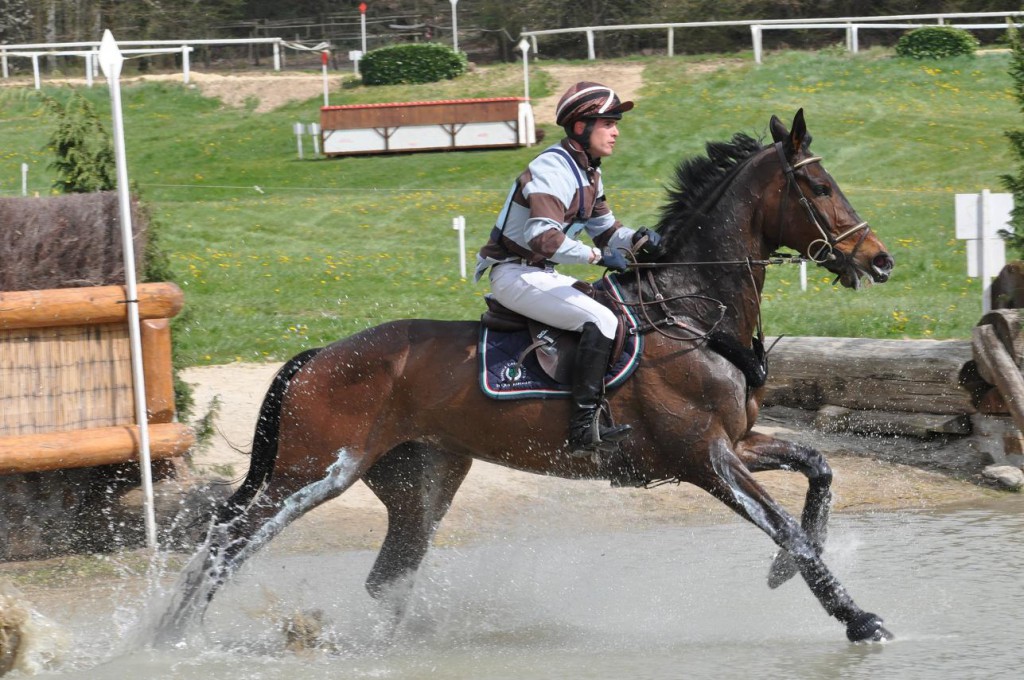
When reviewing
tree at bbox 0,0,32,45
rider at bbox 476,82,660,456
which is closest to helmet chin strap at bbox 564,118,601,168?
rider at bbox 476,82,660,456

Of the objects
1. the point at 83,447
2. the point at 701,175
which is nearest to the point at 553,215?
the point at 701,175

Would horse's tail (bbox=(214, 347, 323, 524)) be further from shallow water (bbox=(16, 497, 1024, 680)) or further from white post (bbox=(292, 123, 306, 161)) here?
white post (bbox=(292, 123, 306, 161))

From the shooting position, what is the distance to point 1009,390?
9133mm

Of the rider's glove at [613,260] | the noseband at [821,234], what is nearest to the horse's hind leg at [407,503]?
the rider's glove at [613,260]

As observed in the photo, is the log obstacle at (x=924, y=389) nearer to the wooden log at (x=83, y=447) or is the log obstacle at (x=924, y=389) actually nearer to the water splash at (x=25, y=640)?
the wooden log at (x=83, y=447)

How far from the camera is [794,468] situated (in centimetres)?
643

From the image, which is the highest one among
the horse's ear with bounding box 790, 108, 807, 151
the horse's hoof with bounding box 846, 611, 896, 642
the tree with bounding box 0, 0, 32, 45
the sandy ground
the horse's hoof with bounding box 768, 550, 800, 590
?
the tree with bounding box 0, 0, 32, 45

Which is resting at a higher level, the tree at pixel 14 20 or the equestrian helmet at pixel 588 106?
the tree at pixel 14 20

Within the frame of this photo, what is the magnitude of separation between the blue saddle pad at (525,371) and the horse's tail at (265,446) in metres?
0.94

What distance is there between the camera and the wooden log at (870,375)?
976 centimetres

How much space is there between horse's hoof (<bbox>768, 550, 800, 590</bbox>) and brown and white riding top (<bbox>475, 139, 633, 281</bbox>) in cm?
168

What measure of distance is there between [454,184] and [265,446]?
18.4m

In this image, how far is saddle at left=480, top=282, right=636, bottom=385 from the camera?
637 centimetres

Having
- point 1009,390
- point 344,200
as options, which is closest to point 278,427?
point 1009,390
